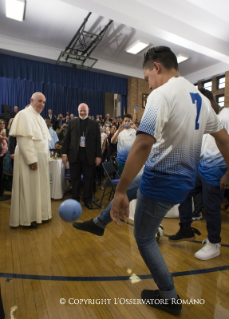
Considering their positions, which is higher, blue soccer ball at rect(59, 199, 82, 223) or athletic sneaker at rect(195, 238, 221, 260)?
blue soccer ball at rect(59, 199, 82, 223)

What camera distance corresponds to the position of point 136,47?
9289mm

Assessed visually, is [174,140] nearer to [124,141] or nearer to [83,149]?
[124,141]

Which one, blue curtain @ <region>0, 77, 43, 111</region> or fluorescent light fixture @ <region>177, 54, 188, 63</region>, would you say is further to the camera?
blue curtain @ <region>0, 77, 43, 111</region>

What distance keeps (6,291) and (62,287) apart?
17.5 inches

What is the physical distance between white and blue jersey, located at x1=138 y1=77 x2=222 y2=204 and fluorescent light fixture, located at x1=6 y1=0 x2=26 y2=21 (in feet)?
23.9

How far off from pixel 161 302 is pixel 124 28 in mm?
8638

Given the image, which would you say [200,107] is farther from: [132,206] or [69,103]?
[69,103]

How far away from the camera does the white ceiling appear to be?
5957 millimetres

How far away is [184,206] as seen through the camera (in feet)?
8.11

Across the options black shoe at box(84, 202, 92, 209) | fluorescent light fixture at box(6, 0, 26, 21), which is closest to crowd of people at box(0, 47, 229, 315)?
black shoe at box(84, 202, 92, 209)

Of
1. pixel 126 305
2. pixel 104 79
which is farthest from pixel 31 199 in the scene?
pixel 104 79

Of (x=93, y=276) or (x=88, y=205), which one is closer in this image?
(x=93, y=276)

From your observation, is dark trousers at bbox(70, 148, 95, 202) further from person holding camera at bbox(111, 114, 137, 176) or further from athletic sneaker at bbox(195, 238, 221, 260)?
athletic sneaker at bbox(195, 238, 221, 260)

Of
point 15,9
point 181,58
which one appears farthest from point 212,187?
point 181,58
